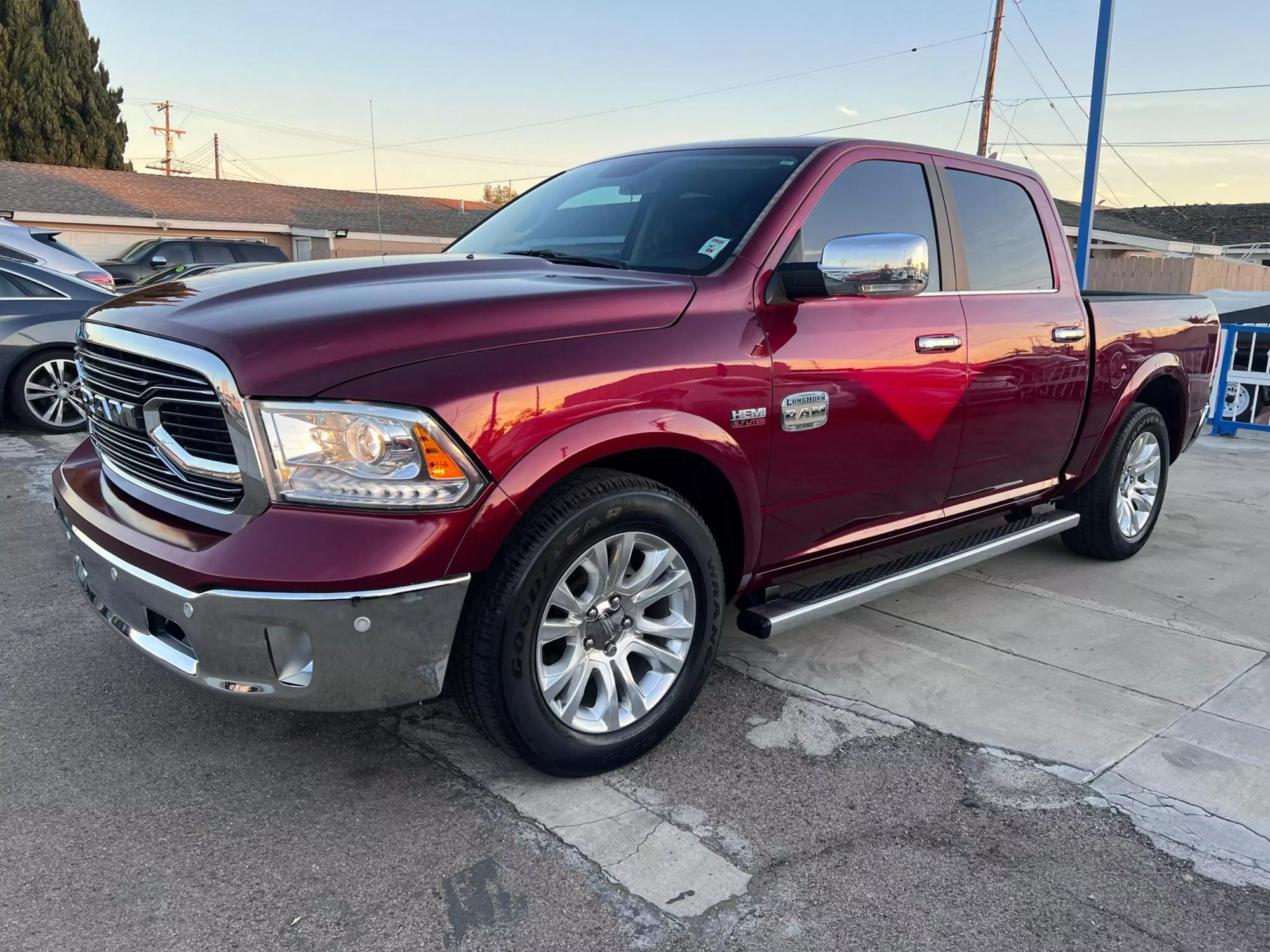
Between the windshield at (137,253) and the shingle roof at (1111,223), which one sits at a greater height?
the shingle roof at (1111,223)

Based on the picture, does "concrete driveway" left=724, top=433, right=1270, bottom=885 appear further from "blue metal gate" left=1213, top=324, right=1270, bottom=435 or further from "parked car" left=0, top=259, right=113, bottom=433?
"parked car" left=0, top=259, right=113, bottom=433

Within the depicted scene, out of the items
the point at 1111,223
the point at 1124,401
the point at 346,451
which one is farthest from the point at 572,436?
the point at 1111,223

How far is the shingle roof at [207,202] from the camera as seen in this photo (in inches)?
1054

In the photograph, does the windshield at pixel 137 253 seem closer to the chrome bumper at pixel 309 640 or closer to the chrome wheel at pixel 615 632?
the chrome bumper at pixel 309 640

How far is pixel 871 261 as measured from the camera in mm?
3076

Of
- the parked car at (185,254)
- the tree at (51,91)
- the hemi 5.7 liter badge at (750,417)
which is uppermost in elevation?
the tree at (51,91)

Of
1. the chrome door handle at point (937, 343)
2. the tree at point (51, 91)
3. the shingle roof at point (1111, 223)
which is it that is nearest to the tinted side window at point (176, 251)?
the chrome door handle at point (937, 343)

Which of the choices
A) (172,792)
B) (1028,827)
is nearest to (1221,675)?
(1028,827)

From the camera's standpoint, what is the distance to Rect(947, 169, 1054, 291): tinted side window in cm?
407

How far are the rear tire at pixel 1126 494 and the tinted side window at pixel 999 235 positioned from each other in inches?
43.9

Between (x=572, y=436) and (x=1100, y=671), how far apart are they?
247 centimetres

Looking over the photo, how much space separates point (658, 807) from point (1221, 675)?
7.97 ft

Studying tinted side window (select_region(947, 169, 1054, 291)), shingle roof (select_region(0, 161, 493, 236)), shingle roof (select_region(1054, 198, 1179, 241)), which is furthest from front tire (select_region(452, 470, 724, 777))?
shingle roof (select_region(1054, 198, 1179, 241))

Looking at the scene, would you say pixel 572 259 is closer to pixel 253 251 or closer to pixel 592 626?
pixel 592 626
